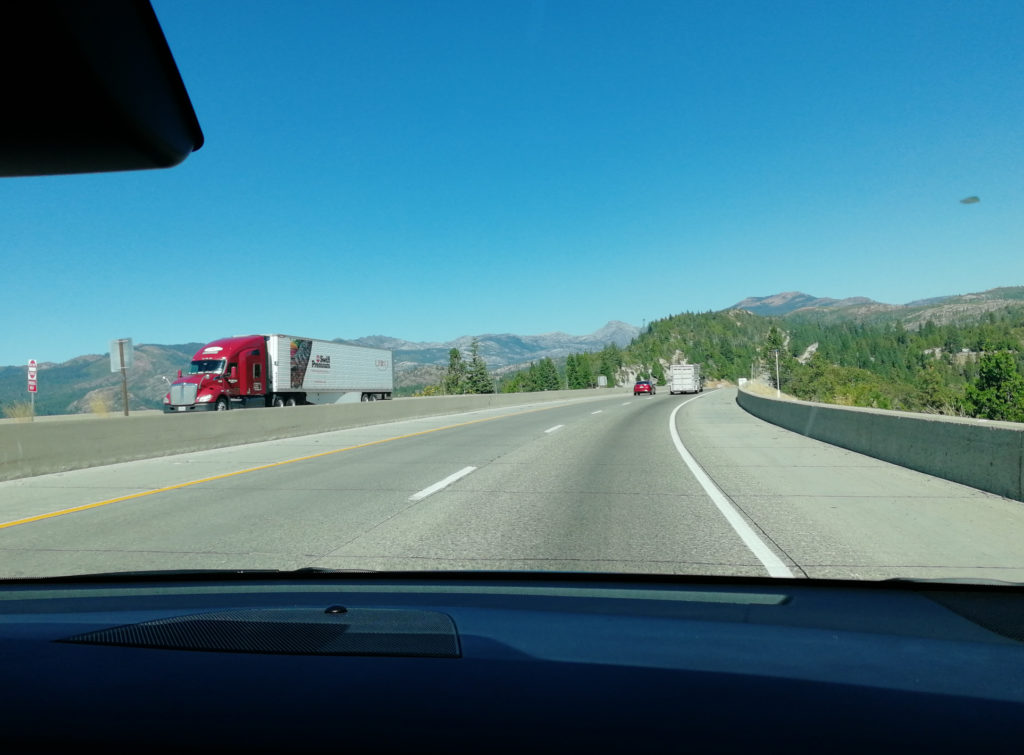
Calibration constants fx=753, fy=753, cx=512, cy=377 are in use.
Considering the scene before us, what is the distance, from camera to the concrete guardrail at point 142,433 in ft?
41.7

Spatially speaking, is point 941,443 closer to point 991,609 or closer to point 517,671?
point 991,609

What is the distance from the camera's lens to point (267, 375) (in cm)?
3731

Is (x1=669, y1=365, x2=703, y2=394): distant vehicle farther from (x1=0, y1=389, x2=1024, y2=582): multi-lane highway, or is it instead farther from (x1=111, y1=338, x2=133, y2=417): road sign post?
(x1=0, y1=389, x2=1024, y2=582): multi-lane highway

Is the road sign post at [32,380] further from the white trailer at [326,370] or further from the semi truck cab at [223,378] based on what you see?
the white trailer at [326,370]

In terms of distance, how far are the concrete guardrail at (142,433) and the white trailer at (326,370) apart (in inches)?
501

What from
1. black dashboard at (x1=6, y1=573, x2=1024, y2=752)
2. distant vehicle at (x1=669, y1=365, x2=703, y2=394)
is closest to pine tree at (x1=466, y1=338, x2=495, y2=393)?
distant vehicle at (x1=669, y1=365, x2=703, y2=394)

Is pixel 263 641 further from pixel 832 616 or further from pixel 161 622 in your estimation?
pixel 832 616

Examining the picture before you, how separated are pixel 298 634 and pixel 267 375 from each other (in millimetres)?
36307

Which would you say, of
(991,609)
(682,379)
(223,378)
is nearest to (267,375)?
(223,378)

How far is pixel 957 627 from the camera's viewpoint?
3.13 m

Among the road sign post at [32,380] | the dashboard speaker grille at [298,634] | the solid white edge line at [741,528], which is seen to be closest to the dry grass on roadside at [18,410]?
the road sign post at [32,380]

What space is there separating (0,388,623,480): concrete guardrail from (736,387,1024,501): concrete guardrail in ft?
45.6

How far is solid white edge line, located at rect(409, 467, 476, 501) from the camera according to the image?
986 cm

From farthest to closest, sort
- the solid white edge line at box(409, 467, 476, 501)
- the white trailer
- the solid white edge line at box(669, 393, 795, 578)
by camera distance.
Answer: the white trailer < the solid white edge line at box(409, 467, 476, 501) < the solid white edge line at box(669, 393, 795, 578)
